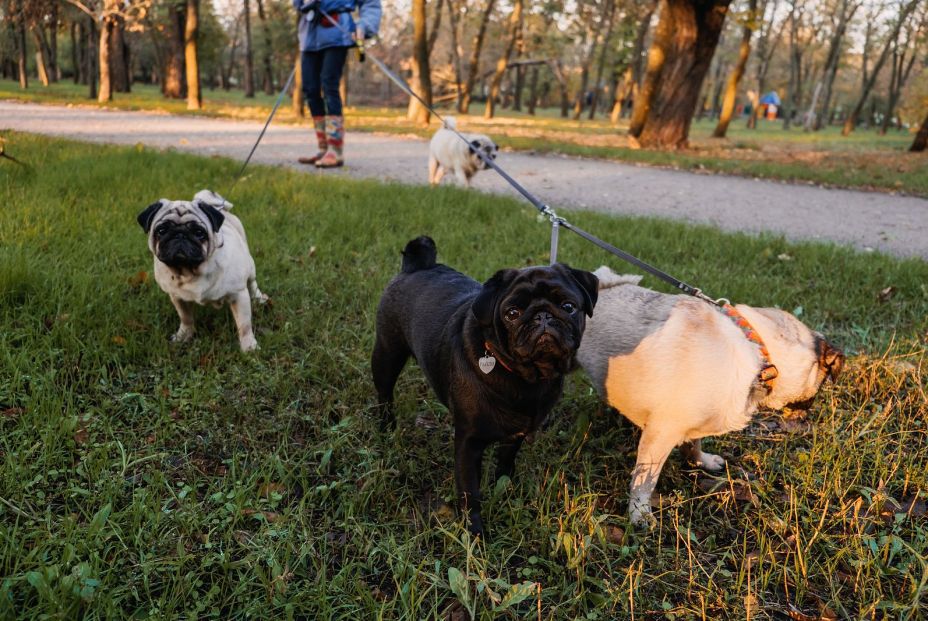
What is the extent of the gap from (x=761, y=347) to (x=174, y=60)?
37.3 m

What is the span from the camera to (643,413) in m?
3.08

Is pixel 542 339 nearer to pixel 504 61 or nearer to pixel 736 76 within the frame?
pixel 736 76

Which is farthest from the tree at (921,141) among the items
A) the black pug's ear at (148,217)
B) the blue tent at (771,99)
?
the blue tent at (771,99)

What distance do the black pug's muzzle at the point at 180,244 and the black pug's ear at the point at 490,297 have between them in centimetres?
210

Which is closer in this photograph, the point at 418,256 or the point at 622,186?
the point at 418,256

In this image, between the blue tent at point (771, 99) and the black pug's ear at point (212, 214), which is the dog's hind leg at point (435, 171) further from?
the blue tent at point (771, 99)

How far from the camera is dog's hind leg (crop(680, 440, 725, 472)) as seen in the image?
338 cm

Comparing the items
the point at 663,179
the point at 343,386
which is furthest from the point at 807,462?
the point at 663,179

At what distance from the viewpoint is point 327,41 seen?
893 cm

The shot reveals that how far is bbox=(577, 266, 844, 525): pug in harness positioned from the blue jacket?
7.26m

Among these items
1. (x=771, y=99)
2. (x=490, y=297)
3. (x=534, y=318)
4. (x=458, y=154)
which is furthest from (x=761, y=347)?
(x=771, y=99)

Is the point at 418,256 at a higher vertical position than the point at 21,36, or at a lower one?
lower

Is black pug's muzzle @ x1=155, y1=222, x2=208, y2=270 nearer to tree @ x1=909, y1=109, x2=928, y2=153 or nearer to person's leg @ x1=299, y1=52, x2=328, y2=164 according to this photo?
person's leg @ x1=299, y1=52, x2=328, y2=164

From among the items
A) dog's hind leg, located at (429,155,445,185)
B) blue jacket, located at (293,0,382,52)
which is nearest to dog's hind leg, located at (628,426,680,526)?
dog's hind leg, located at (429,155,445,185)
